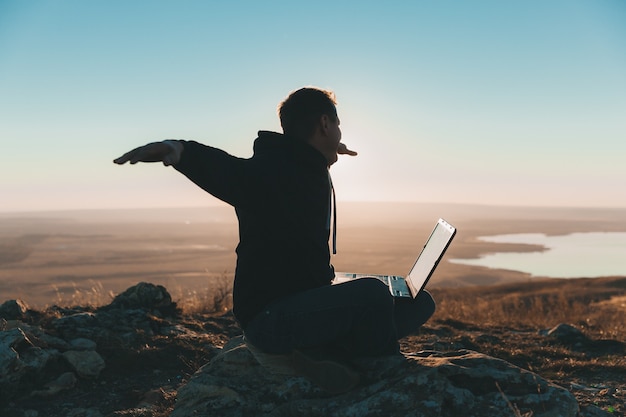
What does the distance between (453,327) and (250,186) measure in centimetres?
811

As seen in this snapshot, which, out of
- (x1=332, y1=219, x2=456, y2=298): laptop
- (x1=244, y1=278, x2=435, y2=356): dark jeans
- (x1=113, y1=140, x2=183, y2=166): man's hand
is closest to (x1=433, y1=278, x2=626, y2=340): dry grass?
(x1=332, y1=219, x2=456, y2=298): laptop

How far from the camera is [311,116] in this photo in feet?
11.3

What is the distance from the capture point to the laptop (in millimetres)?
3719

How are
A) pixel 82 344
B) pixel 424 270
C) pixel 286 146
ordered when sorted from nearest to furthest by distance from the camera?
1. pixel 286 146
2. pixel 424 270
3. pixel 82 344

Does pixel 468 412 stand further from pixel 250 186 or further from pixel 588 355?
pixel 588 355

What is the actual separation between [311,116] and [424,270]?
1508mm

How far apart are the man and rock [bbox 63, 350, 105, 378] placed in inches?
149

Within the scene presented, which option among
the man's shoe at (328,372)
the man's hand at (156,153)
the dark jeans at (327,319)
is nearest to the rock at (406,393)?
the man's shoe at (328,372)

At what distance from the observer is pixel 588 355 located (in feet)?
26.2

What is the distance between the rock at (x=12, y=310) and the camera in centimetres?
773

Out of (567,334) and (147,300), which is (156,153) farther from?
(567,334)

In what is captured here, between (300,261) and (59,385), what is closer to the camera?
(300,261)

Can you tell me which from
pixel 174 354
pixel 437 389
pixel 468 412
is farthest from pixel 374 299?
pixel 174 354

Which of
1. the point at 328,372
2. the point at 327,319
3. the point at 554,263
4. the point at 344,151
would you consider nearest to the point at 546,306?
the point at 344,151
